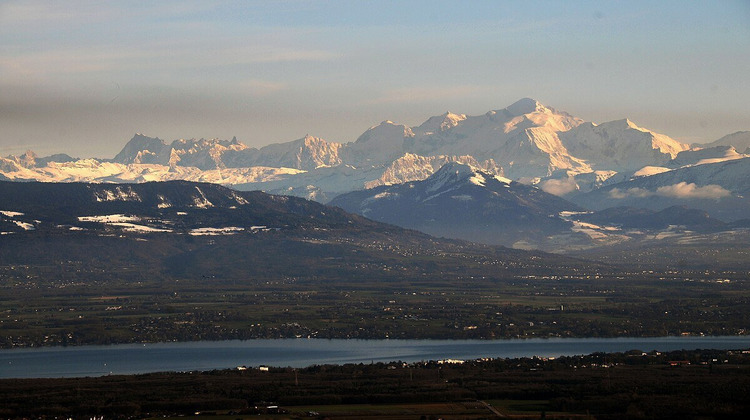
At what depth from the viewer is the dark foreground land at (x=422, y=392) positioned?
382 feet

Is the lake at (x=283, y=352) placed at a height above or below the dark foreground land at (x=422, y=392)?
above

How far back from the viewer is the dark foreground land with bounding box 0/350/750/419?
116438 millimetres

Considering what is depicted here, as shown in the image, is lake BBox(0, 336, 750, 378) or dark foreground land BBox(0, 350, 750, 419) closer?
dark foreground land BBox(0, 350, 750, 419)

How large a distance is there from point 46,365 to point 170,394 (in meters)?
33.5

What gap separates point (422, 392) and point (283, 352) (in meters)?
42.2

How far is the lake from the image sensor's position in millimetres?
152250

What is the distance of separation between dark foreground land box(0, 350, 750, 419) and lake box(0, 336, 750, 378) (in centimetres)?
1089

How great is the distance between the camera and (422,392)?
125 m

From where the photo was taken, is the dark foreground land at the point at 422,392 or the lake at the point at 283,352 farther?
the lake at the point at 283,352

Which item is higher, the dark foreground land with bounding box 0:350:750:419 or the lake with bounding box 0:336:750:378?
the lake with bounding box 0:336:750:378

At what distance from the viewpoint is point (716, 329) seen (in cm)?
18200

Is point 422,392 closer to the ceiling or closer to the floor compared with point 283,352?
closer to the floor

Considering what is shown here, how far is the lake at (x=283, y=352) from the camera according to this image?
15225cm

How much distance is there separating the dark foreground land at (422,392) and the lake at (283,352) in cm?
1089
